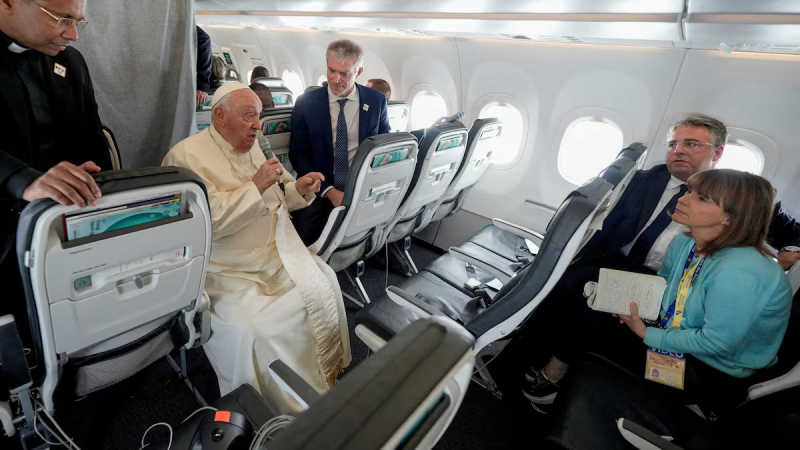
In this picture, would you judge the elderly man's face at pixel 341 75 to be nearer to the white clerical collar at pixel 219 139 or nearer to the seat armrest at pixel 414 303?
the white clerical collar at pixel 219 139

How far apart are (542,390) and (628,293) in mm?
926

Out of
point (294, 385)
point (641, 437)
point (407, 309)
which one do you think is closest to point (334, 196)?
point (407, 309)

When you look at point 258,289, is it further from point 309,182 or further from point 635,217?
point 635,217

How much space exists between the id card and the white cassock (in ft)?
5.47

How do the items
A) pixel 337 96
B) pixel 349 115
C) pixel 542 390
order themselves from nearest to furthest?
pixel 542 390 → pixel 337 96 → pixel 349 115

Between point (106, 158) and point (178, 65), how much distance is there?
759 millimetres

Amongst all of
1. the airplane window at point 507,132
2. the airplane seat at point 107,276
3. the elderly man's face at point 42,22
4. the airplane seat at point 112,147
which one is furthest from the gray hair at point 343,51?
the airplane seat at point 107,276

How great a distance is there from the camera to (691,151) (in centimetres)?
263

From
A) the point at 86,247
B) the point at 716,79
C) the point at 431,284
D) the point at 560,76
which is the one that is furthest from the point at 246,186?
the point at 716,79

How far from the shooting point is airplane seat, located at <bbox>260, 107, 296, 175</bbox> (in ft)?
10.7

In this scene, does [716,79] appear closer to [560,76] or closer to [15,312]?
[560,76]

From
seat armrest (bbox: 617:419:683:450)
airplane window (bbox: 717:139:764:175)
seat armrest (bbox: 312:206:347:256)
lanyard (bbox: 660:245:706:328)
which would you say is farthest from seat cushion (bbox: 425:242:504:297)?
airplane window (bbox: 717:139:764:175)

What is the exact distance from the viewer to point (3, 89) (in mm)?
1611

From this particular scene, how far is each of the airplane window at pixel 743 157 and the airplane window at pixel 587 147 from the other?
76 centimetres
